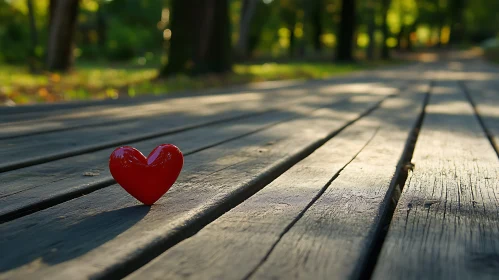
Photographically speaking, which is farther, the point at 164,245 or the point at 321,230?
the point at 321,230

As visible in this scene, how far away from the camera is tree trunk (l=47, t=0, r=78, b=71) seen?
1274 centimetres

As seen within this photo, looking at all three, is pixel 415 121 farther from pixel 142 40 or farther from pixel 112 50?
pixel 142 40

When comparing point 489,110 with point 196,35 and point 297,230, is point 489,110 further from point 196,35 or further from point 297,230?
point 196,35

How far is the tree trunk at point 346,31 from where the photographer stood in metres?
22.7

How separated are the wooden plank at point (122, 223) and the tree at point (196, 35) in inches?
277

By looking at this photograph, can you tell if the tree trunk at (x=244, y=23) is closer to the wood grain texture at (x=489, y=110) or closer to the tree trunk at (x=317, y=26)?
the wood grain texture at (x=489, y=110)

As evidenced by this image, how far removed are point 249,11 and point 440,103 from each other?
1491 cm

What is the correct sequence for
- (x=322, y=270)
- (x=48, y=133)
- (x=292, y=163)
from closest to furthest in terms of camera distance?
(x=322, y=270) < (x=292, y=163) < (x=48, y=133)

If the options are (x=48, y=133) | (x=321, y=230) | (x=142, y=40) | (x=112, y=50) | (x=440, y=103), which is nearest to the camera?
(x=321, y=230)

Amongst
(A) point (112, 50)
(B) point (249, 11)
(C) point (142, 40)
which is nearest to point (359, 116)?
(B) point (249, 11)

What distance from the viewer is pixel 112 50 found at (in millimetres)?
28953

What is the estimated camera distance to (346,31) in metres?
22.8

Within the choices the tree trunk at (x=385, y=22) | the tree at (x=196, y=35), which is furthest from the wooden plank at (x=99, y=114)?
the tree trunk at (x=385, y=22)

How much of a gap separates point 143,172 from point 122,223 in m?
0.21
